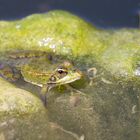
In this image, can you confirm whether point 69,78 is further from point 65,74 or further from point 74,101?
point 74,101

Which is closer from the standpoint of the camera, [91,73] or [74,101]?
[74,101]

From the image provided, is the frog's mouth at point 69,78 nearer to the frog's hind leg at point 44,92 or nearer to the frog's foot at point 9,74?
the frog's hind leg at point 44,92

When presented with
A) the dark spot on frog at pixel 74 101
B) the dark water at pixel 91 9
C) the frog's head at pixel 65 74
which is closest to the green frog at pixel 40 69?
the frog's head at pixel 65 74

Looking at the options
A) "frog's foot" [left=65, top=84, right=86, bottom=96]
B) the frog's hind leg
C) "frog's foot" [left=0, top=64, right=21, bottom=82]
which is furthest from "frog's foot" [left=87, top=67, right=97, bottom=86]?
"frog's foot" [left=0, top=64, right=21, bottom=82]

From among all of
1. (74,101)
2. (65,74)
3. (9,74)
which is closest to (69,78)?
(65,74)

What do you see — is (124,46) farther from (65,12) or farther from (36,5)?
(36,5)

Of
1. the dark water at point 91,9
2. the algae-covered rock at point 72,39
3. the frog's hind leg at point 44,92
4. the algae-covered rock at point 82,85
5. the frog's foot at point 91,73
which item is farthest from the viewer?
the dark water at point 91,9

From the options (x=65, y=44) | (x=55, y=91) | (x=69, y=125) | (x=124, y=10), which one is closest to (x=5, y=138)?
(x=69, y=125)
